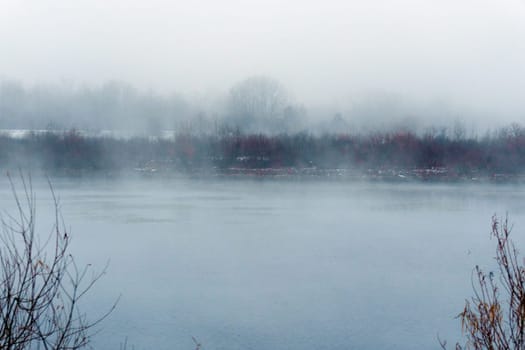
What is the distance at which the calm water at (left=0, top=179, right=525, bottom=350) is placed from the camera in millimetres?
4754

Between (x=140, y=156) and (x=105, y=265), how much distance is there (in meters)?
24.2

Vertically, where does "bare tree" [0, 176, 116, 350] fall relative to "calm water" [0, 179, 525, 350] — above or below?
above

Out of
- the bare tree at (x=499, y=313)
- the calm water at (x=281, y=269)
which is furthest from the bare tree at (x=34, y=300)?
the bare tree at (x=499, y=313)

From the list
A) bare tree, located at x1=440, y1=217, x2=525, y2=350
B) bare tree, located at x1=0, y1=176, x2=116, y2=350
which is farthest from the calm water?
bare tree, located at x1=440, y1=217, x2=525, y2=350

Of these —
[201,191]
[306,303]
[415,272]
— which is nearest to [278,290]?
[306,303]

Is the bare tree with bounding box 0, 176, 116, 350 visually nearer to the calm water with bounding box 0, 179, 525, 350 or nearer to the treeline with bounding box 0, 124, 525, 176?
the calm water with bounding box 0, 179, 525, 350

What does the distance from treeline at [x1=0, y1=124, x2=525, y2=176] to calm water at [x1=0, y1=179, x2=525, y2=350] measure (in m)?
15.6

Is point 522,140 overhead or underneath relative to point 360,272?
overhead

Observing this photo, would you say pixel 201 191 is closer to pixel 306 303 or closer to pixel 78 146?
pixel 306 303

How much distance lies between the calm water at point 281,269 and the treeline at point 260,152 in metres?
15.6

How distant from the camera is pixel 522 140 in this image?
102ft

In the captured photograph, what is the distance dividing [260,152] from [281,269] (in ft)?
79.2

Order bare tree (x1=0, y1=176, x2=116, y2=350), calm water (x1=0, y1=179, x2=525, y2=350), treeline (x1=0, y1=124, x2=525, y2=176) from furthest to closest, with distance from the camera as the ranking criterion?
treeline (x1=0, y1=124, x2=525, y2=176)
calm water (x1=0, y1=179, x2=525, y2=350)
bare tree (x1=0, y1=176, x2=116, y2=350)

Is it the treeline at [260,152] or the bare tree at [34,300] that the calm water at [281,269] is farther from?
the treeline at [260,152]
